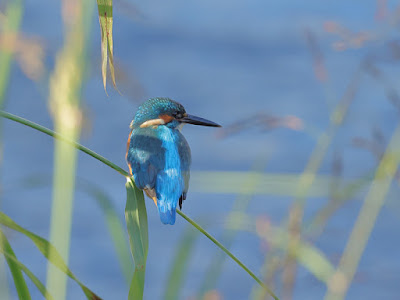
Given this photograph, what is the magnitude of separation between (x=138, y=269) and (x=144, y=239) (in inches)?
1.7

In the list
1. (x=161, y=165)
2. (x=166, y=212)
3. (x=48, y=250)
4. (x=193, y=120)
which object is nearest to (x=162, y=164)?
(x=161, y=165)

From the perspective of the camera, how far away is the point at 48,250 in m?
0.86

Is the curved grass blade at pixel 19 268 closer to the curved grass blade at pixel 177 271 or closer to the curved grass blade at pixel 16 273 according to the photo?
the curved grass blade at pixel 16 273

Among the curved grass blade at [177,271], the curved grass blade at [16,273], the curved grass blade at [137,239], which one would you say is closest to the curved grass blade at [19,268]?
the curved grass blade at [16,273]

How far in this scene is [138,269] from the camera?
2.66 ft

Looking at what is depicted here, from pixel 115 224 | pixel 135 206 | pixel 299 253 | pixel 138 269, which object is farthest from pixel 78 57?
pixel 299 253

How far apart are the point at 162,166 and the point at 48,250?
0.47 m

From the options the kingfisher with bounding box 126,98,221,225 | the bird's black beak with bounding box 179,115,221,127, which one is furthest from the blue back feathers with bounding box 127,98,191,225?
the bird's black beak with bounding box 179,115,221,127

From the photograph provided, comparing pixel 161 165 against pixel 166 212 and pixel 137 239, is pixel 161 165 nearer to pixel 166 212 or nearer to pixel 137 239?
pixel 166 212

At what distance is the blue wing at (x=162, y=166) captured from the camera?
123cm

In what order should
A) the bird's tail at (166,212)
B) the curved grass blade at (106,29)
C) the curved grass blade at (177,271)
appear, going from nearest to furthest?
the curved grass blade at (106,29) → the bird's tail at (166,212) → the curved grass blade at (177,271)

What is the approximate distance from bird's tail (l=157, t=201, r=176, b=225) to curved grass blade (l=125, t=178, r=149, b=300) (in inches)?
10.4

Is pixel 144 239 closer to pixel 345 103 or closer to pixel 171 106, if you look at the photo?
pixel 171 106

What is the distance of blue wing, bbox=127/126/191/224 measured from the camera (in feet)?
4.04
